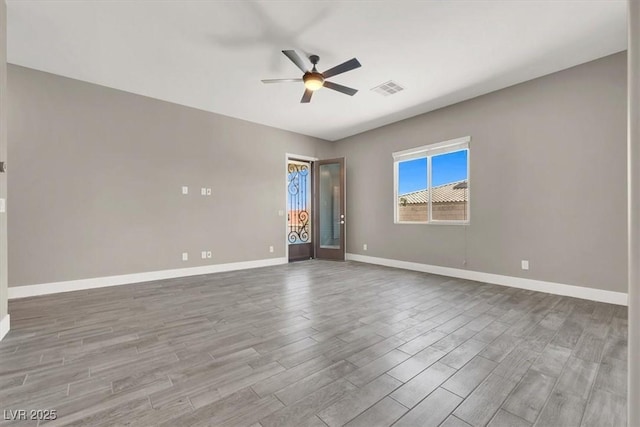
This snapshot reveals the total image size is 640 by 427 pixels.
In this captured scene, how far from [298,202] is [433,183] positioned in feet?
10.5

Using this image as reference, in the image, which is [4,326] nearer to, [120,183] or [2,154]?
[2,154]

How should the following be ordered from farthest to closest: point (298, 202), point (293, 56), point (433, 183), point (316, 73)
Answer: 1. point (298, 202)
2. point (433, 183)
3. point (316, 73)
4. point (293, 56)

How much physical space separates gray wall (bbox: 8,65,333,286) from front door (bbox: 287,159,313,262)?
78 cm

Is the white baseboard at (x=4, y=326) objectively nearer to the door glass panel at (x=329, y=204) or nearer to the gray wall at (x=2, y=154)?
the gray wall at (x=2, y=154)

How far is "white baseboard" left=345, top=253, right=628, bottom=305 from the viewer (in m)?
3.27

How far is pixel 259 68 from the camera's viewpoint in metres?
3.59

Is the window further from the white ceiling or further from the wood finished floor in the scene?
the wood finished floor

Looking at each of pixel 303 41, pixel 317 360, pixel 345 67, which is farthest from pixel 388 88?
pixel 317 360

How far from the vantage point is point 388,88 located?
4.15 meters

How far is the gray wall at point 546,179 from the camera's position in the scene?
3268mm

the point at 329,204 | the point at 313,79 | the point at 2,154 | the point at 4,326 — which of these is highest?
the point at 313,79


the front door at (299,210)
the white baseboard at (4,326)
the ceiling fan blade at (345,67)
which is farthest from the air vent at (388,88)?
the white baseboard at (4,326)

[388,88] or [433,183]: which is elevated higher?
[388,88]

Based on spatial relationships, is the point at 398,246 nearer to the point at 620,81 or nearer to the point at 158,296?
the point at 620,81
